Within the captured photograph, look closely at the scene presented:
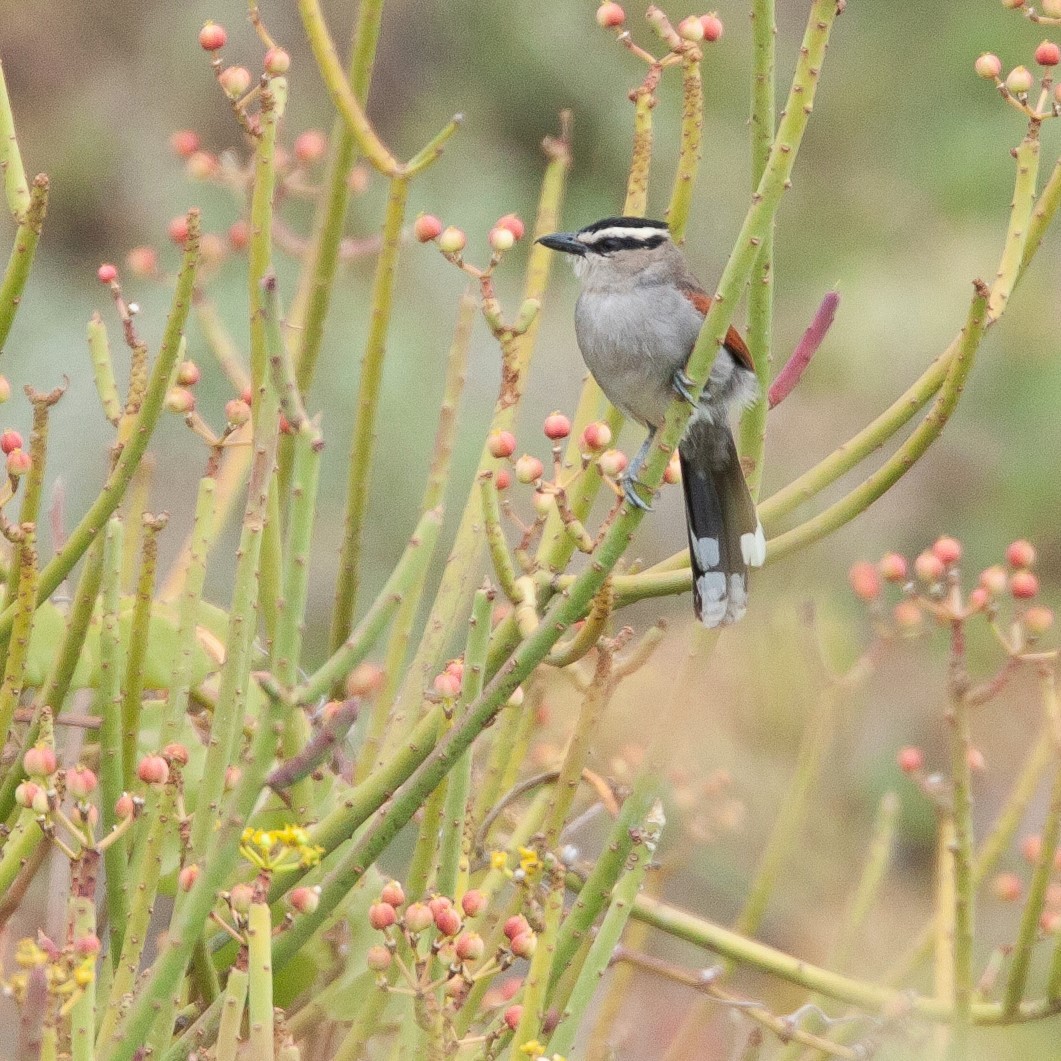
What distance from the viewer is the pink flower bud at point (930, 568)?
2312 mm

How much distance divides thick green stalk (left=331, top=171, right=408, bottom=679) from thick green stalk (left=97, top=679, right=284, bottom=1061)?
80cm

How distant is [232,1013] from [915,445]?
1.13 metres

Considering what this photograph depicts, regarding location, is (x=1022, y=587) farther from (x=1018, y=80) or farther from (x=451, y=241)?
(x=451, y=241)

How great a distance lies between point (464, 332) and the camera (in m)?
2.28

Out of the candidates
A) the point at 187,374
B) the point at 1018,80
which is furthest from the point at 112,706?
the point at 1018,80

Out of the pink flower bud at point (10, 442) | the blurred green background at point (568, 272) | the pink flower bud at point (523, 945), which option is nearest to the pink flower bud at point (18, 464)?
the pink flower bud at point (10, 442)

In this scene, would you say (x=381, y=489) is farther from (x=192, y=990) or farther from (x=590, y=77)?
(x=192, y=990)

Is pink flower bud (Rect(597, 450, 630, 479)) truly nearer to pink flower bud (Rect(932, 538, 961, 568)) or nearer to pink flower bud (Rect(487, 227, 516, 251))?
pink flower bud (Rect(487, 227, 516, 251))

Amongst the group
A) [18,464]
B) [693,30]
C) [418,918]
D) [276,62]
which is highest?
[693,30]

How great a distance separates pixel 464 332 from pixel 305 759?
1006 mm

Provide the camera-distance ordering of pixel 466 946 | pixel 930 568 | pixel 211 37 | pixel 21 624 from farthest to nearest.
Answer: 1. pixel 930 568
2. pixel 211 37
3. pixel 21 624
4. pixel 466 946

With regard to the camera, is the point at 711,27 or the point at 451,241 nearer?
the point at 451,241

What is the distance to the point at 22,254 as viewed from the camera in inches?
73.3

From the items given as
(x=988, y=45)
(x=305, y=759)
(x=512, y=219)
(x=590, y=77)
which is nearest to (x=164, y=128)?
A: (x=590, y=77)
